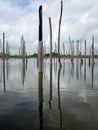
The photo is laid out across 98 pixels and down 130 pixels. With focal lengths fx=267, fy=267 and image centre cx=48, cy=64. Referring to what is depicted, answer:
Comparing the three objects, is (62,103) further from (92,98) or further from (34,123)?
(34,123)

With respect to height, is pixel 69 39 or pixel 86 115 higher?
pixel 69 39

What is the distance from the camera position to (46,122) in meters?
7.49

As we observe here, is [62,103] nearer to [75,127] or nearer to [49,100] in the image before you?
[49,100]

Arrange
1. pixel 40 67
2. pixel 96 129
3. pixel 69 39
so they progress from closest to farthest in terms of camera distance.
→ pixel 96 129 → pixel 40 67 → pixel 69 39

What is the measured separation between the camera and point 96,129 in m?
6.73

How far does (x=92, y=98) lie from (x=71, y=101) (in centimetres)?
131

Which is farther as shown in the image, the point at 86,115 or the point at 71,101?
the point at 71,101

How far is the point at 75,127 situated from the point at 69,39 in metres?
54.0

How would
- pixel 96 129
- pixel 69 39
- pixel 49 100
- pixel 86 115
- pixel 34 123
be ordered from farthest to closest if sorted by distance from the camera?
pixel 69 39 → pixel 49 100 → pixel 86 115 → pixel 34 123 → pixel 96 129

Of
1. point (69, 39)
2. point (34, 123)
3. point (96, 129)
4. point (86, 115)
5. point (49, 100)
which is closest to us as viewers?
point (96, 129)

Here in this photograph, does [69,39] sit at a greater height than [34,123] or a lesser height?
greater

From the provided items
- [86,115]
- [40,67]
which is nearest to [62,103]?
[86,115]

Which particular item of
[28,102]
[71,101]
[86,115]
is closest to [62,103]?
[71,101]

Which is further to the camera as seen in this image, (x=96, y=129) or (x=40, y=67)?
(x=40, y=67)
